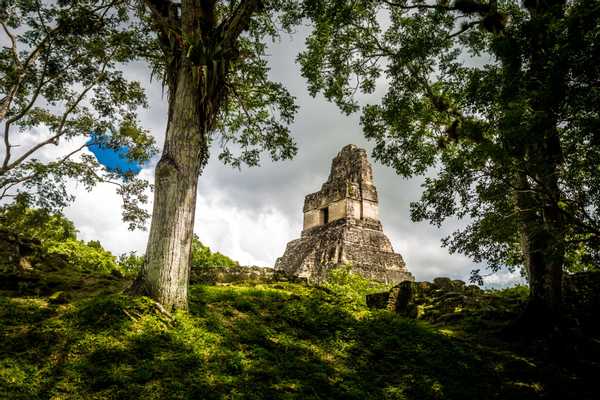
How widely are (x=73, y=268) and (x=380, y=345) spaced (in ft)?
18.2

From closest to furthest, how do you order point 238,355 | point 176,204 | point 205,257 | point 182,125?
point 238,355 < point 176,204 < point 182,125 < point 205,257

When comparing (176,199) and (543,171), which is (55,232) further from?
(543,171)

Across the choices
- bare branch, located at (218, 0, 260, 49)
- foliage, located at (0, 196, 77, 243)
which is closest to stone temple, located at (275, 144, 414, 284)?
foliage, located at (0, 196, 77, 243)

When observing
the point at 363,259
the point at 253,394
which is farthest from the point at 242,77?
the point at 363,259

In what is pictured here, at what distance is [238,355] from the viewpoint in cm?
441

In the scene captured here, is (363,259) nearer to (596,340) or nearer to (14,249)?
(596,340)

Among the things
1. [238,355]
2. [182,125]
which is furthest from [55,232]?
[238,355]

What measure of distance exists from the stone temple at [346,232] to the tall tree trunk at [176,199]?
533 inches

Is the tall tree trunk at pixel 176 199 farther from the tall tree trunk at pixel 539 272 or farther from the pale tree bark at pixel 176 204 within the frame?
the tall tree trunk at pixel 539 272

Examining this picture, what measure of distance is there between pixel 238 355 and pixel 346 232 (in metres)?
15.5

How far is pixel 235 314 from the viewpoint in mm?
5629

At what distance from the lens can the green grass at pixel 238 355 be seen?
363 cm

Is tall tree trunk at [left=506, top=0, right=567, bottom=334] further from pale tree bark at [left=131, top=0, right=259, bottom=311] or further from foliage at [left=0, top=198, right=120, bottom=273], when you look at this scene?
foliage at [left=0, top=198, right=120, bottom=273]

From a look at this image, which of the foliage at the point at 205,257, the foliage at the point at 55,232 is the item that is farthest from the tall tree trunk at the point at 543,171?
the foliage at the point at 205,257
